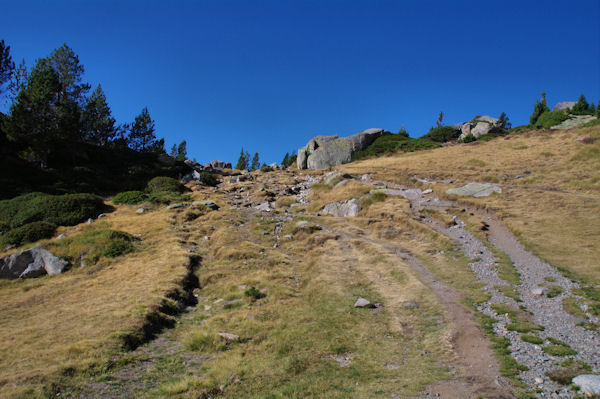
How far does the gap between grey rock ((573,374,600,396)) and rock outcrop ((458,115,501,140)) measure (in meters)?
88.6

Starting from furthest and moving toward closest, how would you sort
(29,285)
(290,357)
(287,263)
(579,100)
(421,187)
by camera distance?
1. (579,100)
2. (421,187)
3. (287,263)
4. (29,285)
5. (290,357)

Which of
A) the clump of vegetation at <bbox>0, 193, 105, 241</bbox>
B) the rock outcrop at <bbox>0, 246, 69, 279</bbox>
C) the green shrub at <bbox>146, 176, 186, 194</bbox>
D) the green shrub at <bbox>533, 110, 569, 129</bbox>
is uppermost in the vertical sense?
the green shrub at <bbox>533, 110, 569, 129</bbox>

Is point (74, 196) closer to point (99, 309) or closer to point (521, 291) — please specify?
point (99, 309)

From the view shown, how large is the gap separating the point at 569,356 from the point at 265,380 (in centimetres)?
848

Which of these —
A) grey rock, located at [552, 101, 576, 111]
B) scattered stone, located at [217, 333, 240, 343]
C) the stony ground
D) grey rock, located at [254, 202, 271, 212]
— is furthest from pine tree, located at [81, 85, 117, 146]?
grey rock, located at [552, 101, 576, 111]

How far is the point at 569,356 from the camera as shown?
8398mm

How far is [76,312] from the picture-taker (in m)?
13.4

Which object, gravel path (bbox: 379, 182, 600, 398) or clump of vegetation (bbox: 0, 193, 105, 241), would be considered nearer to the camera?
gravel path (bbox: 379, 182, 600, 398)

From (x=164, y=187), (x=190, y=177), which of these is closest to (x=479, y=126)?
(x=190, y=177)

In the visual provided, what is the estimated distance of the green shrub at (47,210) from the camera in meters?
28.6

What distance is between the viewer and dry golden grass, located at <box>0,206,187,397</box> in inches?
351

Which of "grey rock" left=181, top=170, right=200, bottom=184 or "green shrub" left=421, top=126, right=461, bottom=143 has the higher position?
"green shrub" left=421, top=126, right=461, bottom=143

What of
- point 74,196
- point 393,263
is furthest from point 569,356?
point 74,196

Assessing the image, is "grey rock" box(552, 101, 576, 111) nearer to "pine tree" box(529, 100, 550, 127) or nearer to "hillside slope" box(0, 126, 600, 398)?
"pine tree" box(529, 100, 550, 127)
